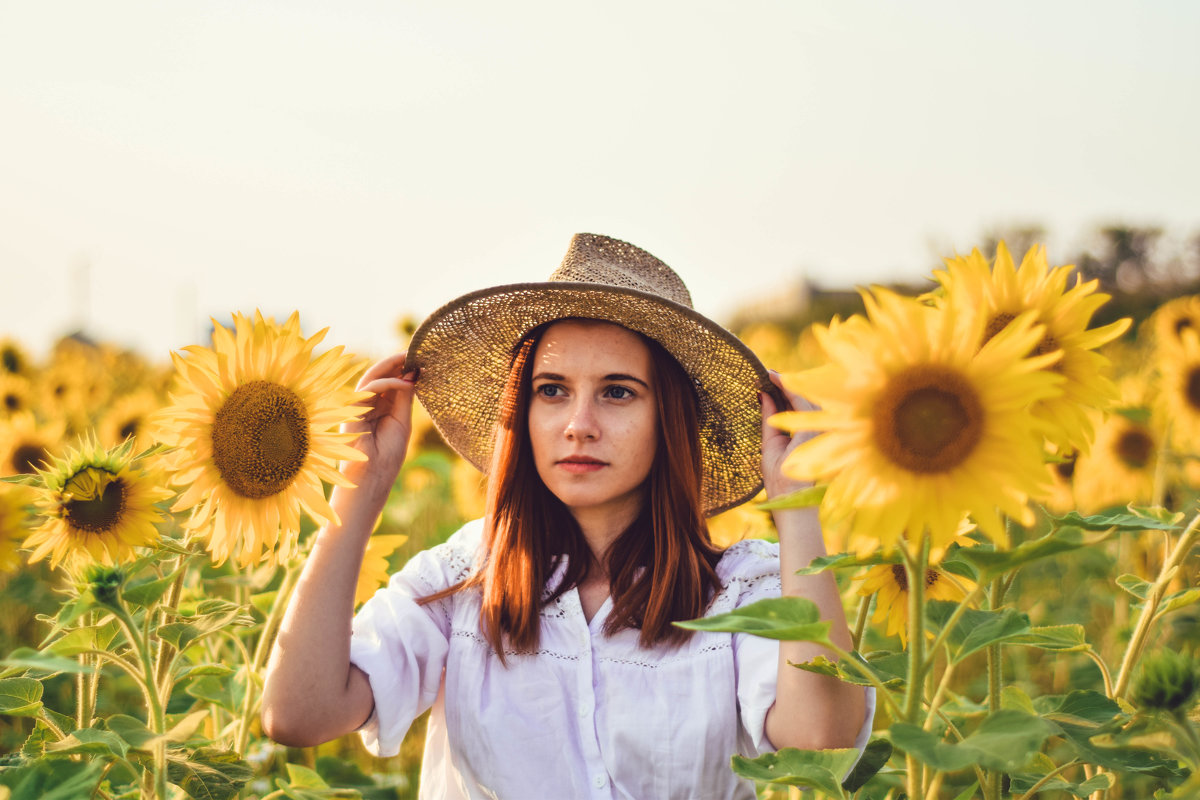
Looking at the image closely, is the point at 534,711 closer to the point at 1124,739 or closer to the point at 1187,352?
the point at 1124,739

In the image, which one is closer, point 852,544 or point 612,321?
point 852,544

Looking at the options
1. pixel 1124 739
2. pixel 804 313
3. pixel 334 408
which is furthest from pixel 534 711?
pixel 804 313

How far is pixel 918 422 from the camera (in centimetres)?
99

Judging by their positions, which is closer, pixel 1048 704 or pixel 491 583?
pixel 1048 704

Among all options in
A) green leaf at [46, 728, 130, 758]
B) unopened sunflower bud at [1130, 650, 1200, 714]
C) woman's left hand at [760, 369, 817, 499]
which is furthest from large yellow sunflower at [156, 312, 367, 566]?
unopened sunflower bud at [1130, 650, 1200, 714]

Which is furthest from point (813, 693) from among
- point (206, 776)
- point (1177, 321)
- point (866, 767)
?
point (1177, 321)

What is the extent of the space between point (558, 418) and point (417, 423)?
7.51ft

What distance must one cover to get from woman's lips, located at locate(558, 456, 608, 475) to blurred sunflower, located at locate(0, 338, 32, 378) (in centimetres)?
433

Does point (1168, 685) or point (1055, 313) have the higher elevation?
point (1055, 313)

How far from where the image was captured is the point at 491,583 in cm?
187

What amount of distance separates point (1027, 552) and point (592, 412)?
961mm

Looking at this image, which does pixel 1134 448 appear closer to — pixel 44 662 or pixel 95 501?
pixel 95 501

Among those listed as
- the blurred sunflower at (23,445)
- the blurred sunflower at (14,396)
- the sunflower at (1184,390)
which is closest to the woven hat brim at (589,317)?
the blurred sunflower at (23,445)

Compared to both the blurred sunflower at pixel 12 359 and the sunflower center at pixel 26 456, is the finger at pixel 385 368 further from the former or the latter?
the blurred sunflower at pixel 12 359
